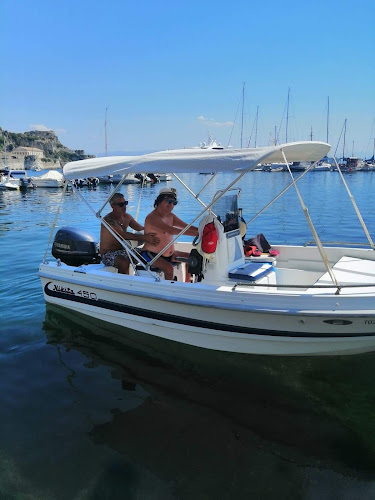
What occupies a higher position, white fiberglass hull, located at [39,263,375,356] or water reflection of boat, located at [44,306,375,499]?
white fiberglass hull, located at [39,263,375,356]

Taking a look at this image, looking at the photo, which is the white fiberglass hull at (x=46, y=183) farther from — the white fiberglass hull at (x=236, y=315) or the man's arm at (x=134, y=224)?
the white fiberglass hull at (x=236, y=315)

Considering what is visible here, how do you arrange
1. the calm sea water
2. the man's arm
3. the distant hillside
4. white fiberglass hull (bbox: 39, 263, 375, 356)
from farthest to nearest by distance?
the distant hillside
the man's arm
white fiberglass hull (bbox: 39, 263, 375, 356)
the calm sea water

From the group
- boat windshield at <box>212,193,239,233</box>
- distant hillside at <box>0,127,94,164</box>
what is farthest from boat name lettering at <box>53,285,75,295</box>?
distant hillside at <box>0,127,94,164</box>

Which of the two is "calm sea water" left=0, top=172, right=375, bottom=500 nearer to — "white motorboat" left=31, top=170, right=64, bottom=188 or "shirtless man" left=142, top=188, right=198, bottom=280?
"shirtless man" left=142, top=188, right=198, bottom=280

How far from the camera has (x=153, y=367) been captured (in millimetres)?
5320

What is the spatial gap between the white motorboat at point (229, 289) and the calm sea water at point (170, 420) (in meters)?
0.35

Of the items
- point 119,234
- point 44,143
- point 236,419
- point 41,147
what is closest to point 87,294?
point 119,234

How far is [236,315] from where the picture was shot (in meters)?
4.89

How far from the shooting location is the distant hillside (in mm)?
154625

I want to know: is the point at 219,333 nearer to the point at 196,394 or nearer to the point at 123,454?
the point at 196,394

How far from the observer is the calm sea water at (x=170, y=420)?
347cm

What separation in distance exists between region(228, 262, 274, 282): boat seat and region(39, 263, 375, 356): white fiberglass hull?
0.39 metres

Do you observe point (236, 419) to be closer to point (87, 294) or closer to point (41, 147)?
point (87, 294)

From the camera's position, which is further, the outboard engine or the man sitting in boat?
the outboard engine
